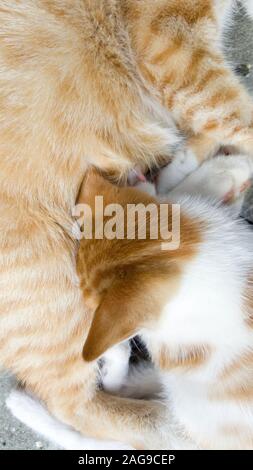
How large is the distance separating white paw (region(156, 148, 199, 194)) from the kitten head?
0.23 metres

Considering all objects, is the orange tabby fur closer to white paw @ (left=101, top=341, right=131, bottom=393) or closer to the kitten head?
the kitten head

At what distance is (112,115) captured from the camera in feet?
4.04

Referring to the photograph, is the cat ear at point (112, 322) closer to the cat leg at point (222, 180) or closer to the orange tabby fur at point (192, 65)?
the cat leg at point (222, 180)

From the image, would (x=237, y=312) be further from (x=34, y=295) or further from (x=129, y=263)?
(x=34, y=295)

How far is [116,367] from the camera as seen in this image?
1.47 meters

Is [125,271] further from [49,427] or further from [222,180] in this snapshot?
[49,427]

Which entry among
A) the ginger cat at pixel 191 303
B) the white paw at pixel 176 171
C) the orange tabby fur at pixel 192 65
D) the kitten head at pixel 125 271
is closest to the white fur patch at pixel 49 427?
the ginger cat at pixel 191 303

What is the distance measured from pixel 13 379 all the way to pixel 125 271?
30.8 inches

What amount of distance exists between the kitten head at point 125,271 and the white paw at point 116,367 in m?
0.33


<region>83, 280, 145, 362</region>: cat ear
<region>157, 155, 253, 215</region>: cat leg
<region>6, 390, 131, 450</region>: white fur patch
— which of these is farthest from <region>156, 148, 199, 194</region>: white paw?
<region>6, 390, 131, 450</region>: white fur patch

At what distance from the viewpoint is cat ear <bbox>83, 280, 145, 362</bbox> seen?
0.90 m

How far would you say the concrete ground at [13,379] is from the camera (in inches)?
58.6

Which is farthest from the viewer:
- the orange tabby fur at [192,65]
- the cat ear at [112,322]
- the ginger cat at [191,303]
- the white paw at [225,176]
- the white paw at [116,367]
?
the white paw at [116,367]

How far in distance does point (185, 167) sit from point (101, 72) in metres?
0.35
